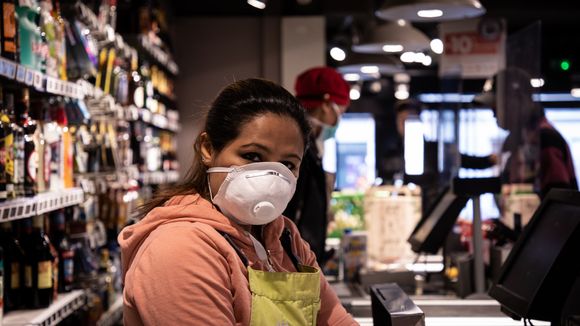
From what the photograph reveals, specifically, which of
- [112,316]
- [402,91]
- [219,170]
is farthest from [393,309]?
[402,91]

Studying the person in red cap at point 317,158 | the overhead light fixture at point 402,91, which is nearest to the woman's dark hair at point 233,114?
the person in red cap at point 317,158

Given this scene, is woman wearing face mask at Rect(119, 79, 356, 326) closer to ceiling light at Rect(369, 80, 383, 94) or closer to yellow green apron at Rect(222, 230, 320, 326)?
yellow green apron at Rect(222, 230, 320, 326)

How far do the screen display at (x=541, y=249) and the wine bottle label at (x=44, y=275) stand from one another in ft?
6.18

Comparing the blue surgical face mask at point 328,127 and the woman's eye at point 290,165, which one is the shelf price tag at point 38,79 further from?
the woman's eye at point 290,165

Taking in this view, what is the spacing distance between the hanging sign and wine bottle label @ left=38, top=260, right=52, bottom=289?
16.7 feet

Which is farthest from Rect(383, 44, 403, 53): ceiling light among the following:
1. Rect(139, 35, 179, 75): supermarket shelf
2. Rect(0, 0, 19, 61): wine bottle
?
Rect(0, 0, 19, 61): wine bottle

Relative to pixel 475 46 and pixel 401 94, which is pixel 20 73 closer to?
pixel 475 46

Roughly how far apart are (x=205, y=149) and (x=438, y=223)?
6.86 ft

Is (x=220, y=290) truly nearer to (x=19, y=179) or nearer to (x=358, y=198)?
(x=19, y=179)

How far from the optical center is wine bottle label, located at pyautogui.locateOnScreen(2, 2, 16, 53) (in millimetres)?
3164

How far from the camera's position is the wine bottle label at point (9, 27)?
3164 millimetres

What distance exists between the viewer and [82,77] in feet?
14.2

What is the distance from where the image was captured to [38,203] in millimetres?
3352

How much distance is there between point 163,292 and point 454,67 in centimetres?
648
